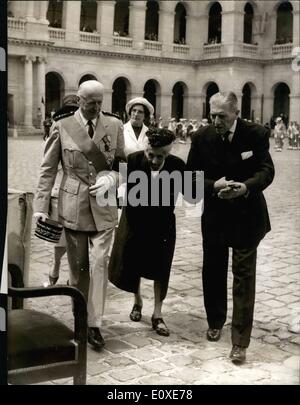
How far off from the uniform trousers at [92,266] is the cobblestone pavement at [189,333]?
0.33m

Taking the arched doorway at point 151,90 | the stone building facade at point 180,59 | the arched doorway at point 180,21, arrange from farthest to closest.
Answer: the arched doorway at point 151,90 < the arched doorway at point 180,21 < the stone building facade at point 180,59

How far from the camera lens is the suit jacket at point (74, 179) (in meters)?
5.01

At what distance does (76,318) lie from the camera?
11.4 ft

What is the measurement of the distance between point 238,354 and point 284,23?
116 feet

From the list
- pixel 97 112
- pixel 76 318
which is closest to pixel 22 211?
pixel 76 318

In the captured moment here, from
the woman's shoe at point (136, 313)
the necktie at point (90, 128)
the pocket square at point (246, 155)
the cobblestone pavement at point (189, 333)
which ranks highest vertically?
the necktie at point (90, 128)

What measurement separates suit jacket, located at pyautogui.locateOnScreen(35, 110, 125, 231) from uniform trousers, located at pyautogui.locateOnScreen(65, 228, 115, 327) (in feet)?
0.33

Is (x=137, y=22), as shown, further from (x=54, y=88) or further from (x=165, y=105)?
(x=165, y=105)

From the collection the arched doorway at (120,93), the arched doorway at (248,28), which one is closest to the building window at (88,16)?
the arched doorway at (120,93)

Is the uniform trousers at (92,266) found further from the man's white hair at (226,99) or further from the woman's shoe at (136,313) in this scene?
the man's white hair at (226,99)

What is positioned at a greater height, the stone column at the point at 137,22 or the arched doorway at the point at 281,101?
the stone column at the point at 137,22
